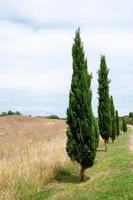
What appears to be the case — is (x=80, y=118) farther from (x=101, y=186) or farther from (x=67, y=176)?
(x=101, y=186)

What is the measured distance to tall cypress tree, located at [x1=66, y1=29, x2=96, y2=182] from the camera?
17812 mm

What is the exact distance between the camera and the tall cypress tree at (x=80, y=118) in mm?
17812

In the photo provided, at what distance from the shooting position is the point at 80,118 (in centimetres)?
1802

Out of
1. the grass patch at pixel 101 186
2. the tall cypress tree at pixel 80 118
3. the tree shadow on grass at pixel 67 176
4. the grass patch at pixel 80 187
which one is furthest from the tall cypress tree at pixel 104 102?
the tall cypress tree at pixel 80 118

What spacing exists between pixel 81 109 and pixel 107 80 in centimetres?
1814

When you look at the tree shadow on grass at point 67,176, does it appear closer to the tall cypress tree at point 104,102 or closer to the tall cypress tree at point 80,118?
the tall cypress tree at point 80,118

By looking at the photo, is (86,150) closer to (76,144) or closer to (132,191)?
(76,144)

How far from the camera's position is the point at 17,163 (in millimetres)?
16703

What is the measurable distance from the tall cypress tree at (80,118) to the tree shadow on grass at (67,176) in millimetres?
555

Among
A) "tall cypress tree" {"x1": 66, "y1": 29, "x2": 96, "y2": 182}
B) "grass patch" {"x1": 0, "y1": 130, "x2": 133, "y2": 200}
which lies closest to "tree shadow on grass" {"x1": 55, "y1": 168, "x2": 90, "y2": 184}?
"grass patch" {"x1": 0, "y1": 130, "x2": 133, "y2": 200}

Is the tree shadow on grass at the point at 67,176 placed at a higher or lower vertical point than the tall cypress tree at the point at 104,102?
lower

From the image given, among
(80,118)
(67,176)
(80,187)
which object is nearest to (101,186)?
(80,187)

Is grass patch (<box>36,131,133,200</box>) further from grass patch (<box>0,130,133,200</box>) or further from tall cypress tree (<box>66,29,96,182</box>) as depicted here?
tall cypress tree (<box>66,29,96,182</box>)

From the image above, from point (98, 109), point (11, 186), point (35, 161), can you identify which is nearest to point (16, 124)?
point (98, 109)
